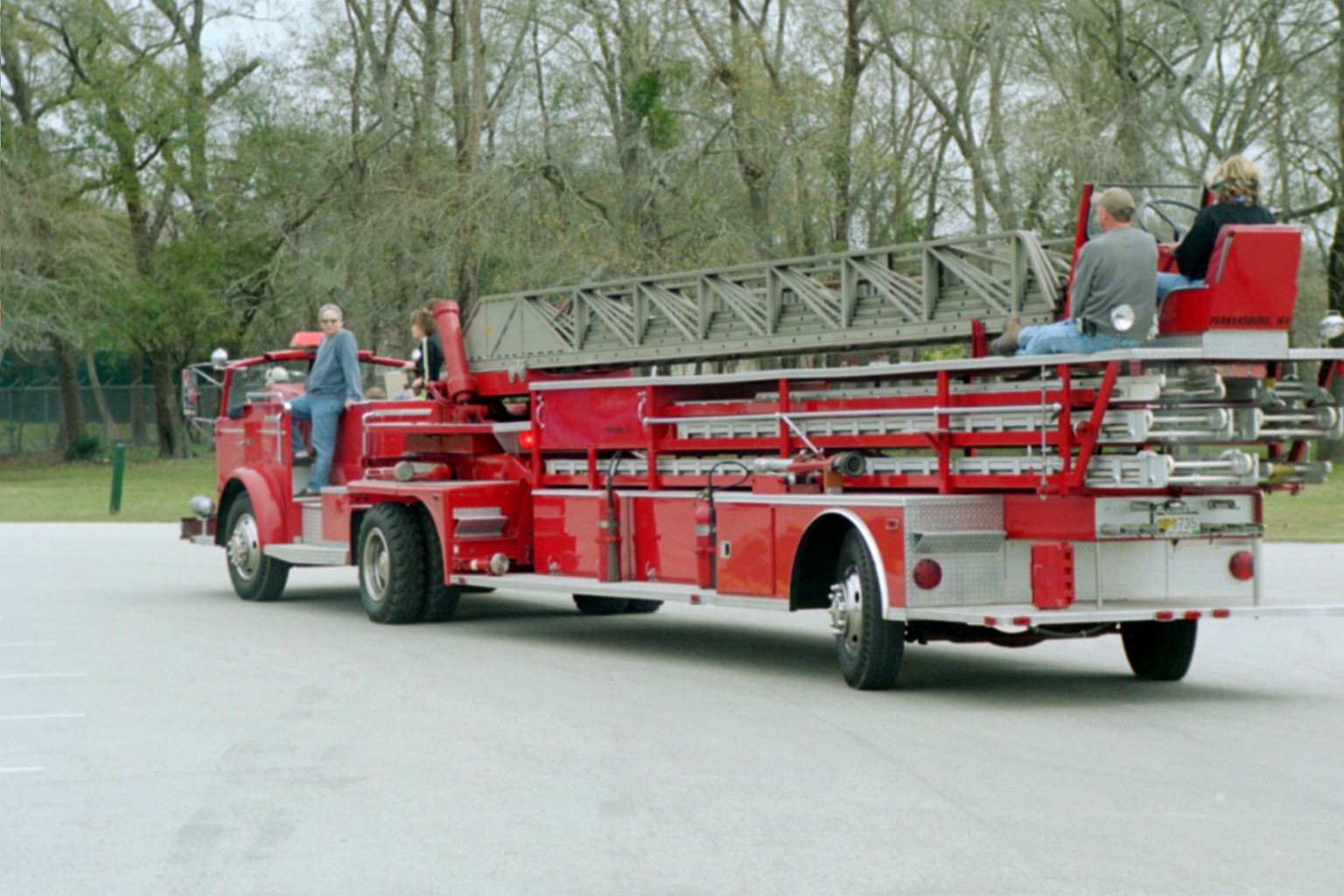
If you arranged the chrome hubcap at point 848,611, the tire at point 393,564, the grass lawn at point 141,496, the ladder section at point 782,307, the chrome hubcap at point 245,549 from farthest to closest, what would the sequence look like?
the grass lawn at point 141,496, the chrome hubcap at point 245,549, the tire at point 393,564, the ladder section at point 782,307, the chrome hubcap at point 848,611

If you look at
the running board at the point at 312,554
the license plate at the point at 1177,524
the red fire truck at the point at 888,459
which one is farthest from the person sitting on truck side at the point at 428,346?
the license plate at the point at 1177,524

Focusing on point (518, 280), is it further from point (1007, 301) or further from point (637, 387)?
point (1007, 301)

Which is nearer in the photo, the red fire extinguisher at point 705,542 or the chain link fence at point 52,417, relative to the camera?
the red fire extinguisher at point 705,542

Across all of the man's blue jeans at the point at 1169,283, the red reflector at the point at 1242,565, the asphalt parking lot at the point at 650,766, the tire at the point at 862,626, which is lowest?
the asphalt parking lot at the point at 650,766

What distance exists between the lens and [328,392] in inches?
647

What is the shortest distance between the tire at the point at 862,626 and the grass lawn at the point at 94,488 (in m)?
21.7

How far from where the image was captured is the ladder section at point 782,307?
11.1 m

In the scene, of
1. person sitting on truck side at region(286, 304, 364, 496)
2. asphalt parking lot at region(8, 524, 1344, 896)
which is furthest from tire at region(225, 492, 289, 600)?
asphalt parking lot at region(8, 524, 1344, 896)

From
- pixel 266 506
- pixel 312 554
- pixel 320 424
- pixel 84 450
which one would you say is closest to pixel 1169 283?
pixel 312 554

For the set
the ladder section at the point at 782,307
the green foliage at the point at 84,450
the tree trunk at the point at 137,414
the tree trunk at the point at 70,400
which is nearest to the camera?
the ladder section at the point at 782,307

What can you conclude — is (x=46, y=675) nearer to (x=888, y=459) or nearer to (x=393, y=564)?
(x=393, y=564)

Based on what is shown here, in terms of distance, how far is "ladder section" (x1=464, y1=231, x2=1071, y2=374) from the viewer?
11109 millimetres

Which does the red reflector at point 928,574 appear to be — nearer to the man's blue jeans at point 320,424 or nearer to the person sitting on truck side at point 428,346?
the person sitting on truck side at point 428,346

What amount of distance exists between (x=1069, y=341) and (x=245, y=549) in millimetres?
9264
